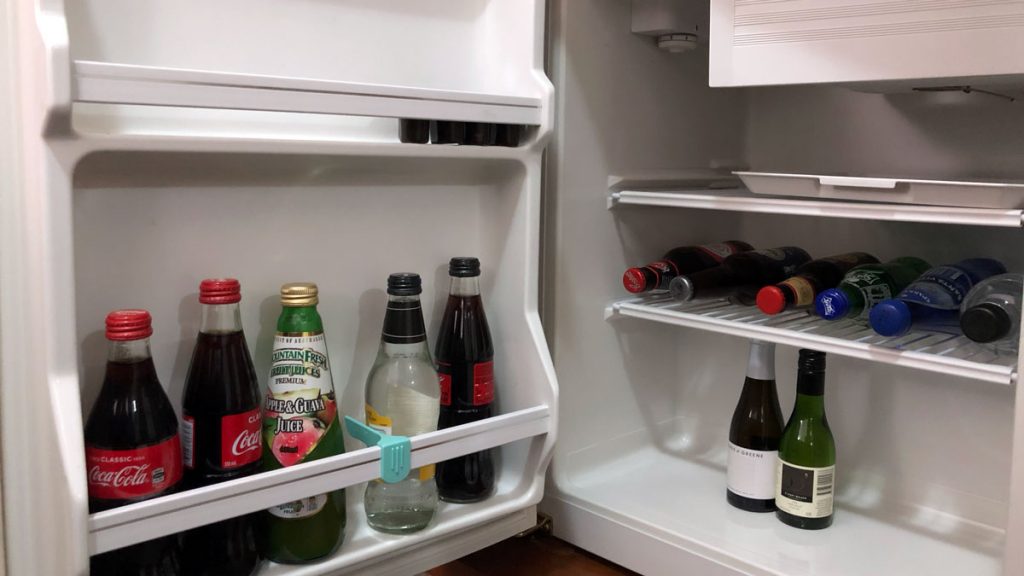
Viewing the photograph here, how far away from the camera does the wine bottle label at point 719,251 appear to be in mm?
1229

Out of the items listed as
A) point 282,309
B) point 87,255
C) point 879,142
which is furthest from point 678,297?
point 87,255

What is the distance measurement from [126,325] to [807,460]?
839mm

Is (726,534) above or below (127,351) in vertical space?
below

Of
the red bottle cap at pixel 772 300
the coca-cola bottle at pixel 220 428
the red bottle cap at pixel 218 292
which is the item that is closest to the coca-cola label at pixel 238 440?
the coca-cola bottle at pixel 220 428

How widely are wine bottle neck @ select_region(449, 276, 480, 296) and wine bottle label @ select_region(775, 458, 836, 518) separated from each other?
0.48 metres

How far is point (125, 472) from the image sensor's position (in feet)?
2.24

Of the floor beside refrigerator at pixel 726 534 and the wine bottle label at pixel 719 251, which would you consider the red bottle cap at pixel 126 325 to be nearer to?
the floor beside refrigerator at pixel 726 534

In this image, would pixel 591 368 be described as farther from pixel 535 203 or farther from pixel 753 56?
pixel 753 56

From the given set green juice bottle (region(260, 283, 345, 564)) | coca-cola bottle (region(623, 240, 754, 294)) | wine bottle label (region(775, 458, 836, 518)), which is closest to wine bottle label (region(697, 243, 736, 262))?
coca-cola bottle (region(623, 240, 754, 294))

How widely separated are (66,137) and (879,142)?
1049 millimetres

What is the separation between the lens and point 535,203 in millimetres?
958

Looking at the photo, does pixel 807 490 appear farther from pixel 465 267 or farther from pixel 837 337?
pixel 465 267

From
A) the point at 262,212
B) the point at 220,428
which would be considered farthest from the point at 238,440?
the point at 262,212

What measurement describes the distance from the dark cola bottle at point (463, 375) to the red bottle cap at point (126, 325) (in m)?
0.36
